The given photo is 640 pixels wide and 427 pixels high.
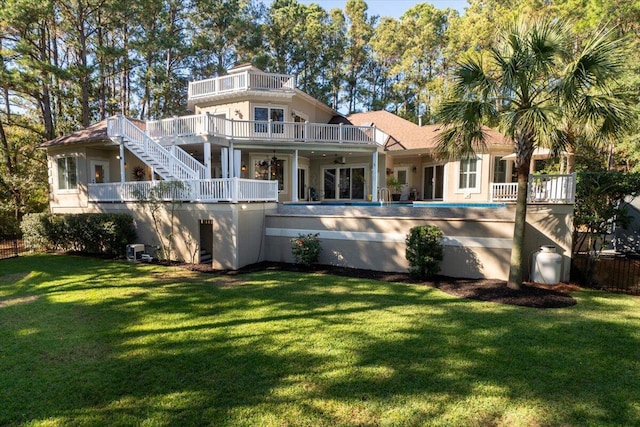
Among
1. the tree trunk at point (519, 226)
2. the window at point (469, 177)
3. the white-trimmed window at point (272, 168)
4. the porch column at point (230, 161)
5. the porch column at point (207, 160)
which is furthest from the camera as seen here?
the white-trimmed window at point (272, 168)

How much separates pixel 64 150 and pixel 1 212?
420 cm

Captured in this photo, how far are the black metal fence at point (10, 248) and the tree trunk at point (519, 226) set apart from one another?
52.2 feet

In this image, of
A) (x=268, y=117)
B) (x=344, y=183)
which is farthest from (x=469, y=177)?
(x=268, y=117)

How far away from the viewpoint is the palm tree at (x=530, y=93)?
6031mm

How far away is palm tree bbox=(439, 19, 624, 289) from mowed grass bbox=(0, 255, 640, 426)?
2750 millimetres

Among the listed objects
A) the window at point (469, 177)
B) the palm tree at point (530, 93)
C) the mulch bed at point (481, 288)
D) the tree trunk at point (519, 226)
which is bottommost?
the mulch bed at point (481, 288)

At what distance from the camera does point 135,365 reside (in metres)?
4.12

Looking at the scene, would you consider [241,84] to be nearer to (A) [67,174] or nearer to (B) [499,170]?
(A) [67,174]

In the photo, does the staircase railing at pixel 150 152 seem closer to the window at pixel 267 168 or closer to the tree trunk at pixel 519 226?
the window at pixel 267 168

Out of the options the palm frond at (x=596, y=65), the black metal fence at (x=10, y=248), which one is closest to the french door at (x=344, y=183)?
the palm frond at (x=596, y=65)

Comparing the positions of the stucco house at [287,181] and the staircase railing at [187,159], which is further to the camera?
the staircase railing at [187,159]

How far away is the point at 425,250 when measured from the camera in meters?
8.19

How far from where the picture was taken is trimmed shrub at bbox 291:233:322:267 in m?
9.62

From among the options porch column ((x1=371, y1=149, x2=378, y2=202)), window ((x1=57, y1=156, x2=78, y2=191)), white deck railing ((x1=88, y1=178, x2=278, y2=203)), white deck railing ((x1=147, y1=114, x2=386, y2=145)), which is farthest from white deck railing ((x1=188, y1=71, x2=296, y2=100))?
white deck railing ((x1=88, y1=178, x2=278, y2=203))
